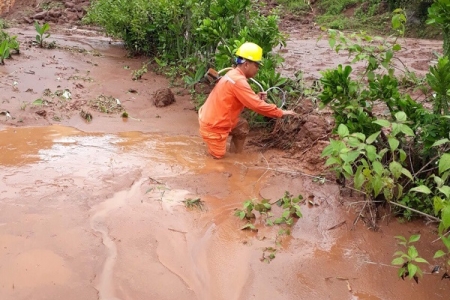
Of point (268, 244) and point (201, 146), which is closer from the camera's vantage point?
point (268, 244)

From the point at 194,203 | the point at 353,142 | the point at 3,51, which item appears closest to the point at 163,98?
the point at 3,51

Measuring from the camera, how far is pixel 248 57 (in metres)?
4.82

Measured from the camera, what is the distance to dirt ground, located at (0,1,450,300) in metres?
3.08

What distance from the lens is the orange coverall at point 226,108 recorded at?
4.79 metres

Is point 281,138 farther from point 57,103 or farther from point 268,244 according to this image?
point 57,103

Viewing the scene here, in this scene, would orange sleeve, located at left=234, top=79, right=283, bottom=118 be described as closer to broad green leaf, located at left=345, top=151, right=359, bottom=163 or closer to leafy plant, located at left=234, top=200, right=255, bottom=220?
leafy plant, located at left=234, top=200, right=255, bottom=220

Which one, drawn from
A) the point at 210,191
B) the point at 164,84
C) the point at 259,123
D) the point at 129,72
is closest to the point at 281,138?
the point at 259,123

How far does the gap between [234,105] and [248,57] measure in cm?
51

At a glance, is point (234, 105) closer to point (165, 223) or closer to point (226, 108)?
point (226, 108)

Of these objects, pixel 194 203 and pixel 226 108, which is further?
pixel 226 108

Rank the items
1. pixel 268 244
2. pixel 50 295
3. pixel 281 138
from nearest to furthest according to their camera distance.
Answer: pixel 50 295 → pixel 268 244 → pixel 281 138

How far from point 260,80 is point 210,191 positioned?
187 centimetres

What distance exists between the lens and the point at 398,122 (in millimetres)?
3270

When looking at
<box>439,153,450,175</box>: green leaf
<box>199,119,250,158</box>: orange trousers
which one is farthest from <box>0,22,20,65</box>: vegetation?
<box>439,153,450,175</box>: green leaf
